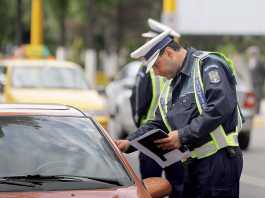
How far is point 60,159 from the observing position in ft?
18.7

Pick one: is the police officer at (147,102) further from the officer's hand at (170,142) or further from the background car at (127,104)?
the background car at (127,104)

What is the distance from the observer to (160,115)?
658 cm

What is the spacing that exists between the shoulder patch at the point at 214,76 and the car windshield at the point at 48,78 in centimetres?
991

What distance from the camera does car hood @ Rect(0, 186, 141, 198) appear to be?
5172 mm

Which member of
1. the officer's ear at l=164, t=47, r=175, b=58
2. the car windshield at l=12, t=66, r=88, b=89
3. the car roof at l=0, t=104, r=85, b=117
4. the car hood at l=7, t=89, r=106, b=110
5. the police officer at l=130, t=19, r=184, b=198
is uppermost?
the officer's ear at l=164, t=47, r=175, b=58

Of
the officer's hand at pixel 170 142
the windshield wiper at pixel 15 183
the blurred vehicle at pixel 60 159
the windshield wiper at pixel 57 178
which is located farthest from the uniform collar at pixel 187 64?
the windshield wiper at pixel 15 183

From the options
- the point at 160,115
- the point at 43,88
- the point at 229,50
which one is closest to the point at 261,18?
the point at 229,50

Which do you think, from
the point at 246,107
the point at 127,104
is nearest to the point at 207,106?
the point at 246,107

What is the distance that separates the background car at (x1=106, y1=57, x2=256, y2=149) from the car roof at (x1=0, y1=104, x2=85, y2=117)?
890 cm

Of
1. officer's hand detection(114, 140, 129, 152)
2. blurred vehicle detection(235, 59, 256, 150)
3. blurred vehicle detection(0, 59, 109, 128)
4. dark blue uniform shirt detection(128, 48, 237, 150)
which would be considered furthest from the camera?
blurred vehicle detection(235, 59, 256, 150)

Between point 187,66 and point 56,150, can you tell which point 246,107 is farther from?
point 56,150

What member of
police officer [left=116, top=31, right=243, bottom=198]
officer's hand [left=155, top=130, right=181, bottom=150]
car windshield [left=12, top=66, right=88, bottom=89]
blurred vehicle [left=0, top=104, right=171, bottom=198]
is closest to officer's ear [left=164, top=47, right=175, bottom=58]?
police officer [left=116, top=31, right=243, bottom=198]

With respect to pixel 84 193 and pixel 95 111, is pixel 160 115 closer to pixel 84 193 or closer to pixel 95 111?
pixel 84 193

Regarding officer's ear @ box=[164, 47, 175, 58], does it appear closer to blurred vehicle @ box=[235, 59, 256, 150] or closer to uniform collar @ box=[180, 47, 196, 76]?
uniform collar @ box=[180, 47, 196, 76]
